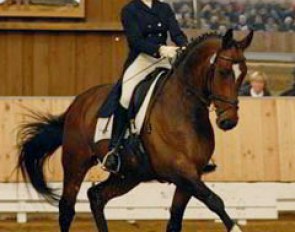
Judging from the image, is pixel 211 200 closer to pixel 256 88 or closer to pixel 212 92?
pixel 212 92

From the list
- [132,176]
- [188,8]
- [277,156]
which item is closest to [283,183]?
[277,156]

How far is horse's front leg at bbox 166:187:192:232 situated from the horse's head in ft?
3.65

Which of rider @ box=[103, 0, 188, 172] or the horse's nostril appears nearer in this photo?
the horse's nostril

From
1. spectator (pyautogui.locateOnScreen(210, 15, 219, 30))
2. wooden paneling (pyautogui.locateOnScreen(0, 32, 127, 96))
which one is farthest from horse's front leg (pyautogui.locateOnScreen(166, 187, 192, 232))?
spectator (pyautogui.locateOnScreen(210, 15, 219, 30))

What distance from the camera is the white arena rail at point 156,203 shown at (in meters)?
14.5

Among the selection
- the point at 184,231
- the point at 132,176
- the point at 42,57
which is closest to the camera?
the point at 132,176

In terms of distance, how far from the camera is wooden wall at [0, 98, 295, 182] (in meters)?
14.5

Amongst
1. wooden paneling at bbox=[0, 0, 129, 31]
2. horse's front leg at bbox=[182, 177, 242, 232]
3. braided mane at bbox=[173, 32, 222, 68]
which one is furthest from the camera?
wooden paneling at bbox=[0, 0, 129, 31]

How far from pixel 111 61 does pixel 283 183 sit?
2.99 m

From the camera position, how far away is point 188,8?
16.1 meters

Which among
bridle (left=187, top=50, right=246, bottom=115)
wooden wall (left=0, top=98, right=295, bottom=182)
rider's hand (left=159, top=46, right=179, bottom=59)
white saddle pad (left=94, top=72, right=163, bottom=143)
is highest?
rider's hand (left=159, top=46, right=179, bottom=59)

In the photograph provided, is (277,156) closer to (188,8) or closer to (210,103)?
(188,8)

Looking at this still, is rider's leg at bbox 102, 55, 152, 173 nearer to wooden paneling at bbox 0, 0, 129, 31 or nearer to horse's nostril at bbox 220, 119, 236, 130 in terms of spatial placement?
horse's nostril at bbox 220, 119, 236, 130

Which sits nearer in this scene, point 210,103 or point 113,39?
point 210,103
